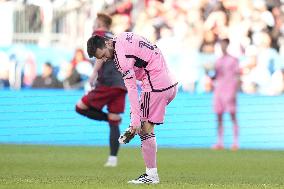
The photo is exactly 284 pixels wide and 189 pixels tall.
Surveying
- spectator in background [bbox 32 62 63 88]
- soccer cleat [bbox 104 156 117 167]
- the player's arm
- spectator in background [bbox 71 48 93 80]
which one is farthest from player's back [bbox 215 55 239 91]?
soccer cleat [bbox 104 156 117 167]

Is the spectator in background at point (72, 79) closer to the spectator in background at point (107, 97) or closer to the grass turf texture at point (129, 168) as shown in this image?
the grass turf texture at point (129, 168)

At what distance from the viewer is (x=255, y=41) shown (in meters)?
22.4

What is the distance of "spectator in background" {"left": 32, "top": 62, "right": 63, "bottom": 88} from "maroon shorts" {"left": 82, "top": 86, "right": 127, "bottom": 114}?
7.94 meters

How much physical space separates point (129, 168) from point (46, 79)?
8992 mm

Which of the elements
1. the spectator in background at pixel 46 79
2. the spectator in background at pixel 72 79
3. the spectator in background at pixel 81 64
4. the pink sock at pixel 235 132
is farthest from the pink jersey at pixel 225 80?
the spectator in background at pixel 46 79

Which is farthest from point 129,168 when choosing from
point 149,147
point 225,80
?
point 225,80

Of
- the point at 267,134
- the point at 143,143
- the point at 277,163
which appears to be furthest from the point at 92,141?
the point at 143,143

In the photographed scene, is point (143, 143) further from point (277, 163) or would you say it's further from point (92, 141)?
point (92, 141)

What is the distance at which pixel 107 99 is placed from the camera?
44.4ft

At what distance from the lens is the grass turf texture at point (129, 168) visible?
9555mm

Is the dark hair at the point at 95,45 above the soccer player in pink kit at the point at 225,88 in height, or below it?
above

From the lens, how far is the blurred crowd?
829 inches

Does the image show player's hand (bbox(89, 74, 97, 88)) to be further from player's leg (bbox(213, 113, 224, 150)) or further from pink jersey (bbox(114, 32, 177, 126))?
player's leg (bbox(213, 113, 224, 150))

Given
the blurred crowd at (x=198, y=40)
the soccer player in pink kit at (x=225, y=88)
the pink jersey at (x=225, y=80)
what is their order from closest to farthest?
the soccer player in pink kit at (x=225, y=88) < the pink jersey at (x=225, y=80) < the blurred crowd at (x=198, y=40)
